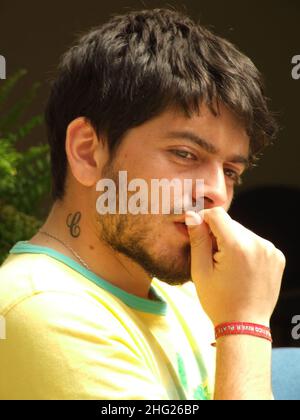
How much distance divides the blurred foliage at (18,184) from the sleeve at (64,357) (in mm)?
1347

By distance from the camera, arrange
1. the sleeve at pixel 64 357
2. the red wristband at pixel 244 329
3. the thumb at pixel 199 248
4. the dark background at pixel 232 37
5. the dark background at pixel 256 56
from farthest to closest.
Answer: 1. the dark background at pixel 232 37
2. the dark background at pixel 256 56
3. the thumb at pixel 199 248
4. the red wristband at pixel 244 329
5. the sleeve at pixel 64 357

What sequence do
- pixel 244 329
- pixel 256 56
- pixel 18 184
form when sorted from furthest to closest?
pixel 256 56
pixel 18 184
pixel 244 329

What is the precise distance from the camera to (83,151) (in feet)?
5.87

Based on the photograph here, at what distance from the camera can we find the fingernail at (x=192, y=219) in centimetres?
169

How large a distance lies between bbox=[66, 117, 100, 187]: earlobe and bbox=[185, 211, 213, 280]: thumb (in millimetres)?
241

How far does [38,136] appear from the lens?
4719 mm

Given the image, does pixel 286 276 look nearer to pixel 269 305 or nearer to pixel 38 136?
pixel 38 136

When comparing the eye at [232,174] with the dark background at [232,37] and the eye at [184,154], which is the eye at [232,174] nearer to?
the eye at [184,154]

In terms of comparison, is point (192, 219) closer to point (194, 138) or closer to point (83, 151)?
point (194, 138)

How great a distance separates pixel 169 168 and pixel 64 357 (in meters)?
0.47

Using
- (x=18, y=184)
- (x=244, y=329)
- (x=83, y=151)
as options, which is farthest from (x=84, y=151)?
(x=18, y=184)

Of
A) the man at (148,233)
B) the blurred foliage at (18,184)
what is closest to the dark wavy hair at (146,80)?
the man at (148,233)
